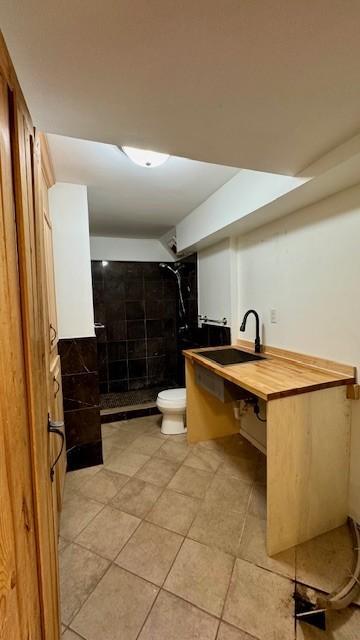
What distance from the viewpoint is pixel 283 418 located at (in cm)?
134

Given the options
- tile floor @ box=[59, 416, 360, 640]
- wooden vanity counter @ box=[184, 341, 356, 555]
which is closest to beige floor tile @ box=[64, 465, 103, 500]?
tile floor @ box=[59, 416, 360, 640]

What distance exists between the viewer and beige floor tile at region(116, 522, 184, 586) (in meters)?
1.29

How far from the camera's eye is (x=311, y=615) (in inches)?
42.6

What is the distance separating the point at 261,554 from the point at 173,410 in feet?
4.23

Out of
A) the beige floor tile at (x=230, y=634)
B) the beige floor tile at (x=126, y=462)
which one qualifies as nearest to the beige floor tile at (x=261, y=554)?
the beige floor tile at (x=230, y=634)

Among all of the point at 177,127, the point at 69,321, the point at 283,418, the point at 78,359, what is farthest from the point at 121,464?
the point at 177,127

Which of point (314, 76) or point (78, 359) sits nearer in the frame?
point (314, 76)

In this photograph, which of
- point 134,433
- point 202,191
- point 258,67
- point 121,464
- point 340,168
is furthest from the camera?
point 134,433

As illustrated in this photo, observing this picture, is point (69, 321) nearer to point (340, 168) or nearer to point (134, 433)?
point (134, 433)

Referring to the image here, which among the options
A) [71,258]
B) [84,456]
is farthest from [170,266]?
[84,456]

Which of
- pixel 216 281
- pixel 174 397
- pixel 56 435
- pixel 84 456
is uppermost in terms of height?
pixel 216 281

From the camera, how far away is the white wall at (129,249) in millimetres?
3691

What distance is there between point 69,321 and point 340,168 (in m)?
1.97

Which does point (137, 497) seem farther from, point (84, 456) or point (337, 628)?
point (337, 628)
